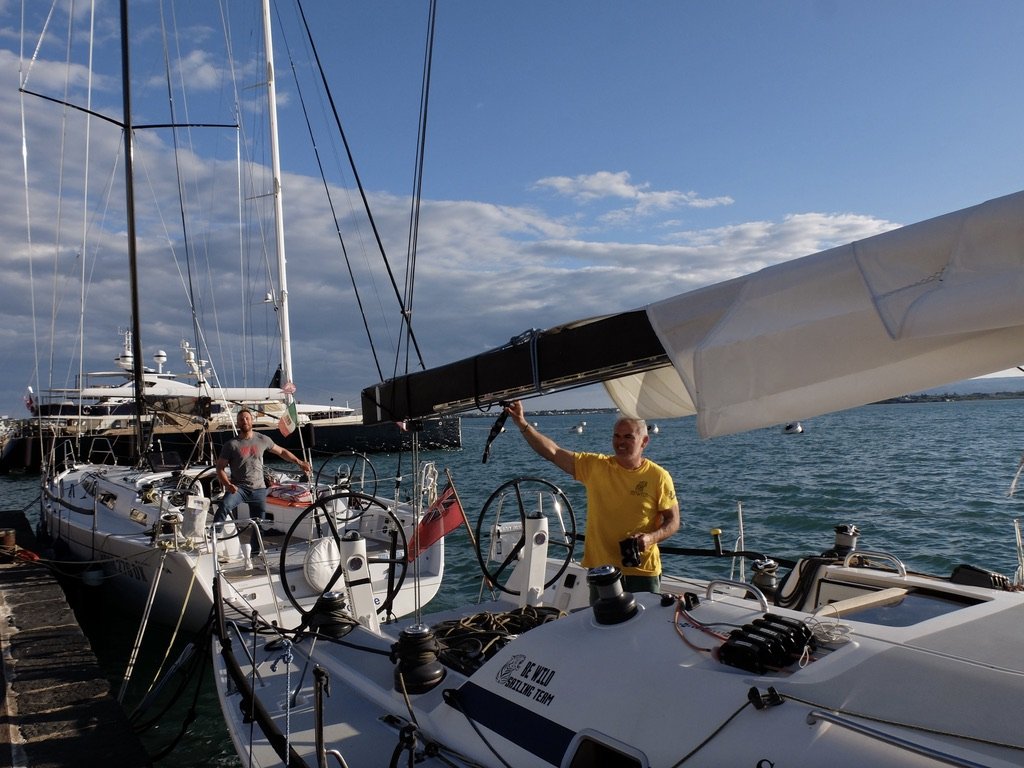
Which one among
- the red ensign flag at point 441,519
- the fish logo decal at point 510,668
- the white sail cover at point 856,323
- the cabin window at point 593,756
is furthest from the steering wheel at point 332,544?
the white sail cover at point 856,323

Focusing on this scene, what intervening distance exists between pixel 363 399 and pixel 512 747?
2530 millimetres

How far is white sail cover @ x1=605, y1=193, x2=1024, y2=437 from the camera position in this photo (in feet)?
7.75

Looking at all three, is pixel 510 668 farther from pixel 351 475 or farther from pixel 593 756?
pixel 351 475

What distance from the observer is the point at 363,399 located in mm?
4949

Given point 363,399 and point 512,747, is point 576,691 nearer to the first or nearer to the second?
point 512,747

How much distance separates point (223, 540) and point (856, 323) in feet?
24.6

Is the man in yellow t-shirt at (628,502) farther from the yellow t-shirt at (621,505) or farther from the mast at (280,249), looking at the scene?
the mast at (280,249)

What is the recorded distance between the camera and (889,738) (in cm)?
227

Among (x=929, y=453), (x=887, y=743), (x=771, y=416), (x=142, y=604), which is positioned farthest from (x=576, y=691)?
(x=929, y=453)

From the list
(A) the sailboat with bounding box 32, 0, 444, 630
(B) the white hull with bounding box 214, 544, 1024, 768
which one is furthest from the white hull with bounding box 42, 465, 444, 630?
(B) the white hull with bounding box 214, 544, 1024, 768

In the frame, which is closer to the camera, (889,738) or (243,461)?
(889,738)

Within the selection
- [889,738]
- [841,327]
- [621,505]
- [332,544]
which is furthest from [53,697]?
[841,327]

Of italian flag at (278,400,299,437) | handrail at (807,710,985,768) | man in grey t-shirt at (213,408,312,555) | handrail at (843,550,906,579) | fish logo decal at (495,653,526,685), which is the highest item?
italian flag at (278,400,299,437)

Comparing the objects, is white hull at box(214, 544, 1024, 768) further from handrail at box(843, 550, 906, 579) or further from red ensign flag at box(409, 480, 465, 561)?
red ensign flag at box(409, 480, 465, 561)
